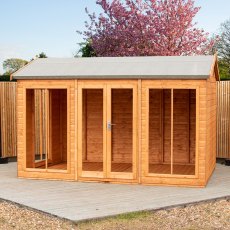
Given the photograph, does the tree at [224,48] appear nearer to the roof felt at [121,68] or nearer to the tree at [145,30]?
the tree at [145,30]

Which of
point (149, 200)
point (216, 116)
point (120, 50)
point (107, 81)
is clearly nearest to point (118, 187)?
point (149, 200)

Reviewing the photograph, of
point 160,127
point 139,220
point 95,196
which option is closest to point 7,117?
point 160,127

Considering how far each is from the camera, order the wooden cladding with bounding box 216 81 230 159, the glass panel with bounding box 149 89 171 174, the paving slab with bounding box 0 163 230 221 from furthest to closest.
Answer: the wooden cladding with bounding box 216 81 230 159 → the glass panel with bounding box 149 89 171 174 → the paving slab with bounding box 0 163 230 221

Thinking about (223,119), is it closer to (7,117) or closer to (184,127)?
(184,127)

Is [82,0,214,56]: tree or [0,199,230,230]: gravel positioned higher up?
[82,0,214,56]: tree

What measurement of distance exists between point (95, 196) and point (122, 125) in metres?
3.98

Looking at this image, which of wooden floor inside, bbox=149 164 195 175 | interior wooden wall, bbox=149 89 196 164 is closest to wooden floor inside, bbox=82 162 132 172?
wooden floor inside, bbox=149 164 195 175

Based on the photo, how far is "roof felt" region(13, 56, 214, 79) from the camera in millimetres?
10488

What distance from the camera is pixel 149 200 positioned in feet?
30.5

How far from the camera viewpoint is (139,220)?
8.17m

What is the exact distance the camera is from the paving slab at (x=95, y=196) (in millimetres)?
8602

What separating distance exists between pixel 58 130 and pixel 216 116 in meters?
3.99

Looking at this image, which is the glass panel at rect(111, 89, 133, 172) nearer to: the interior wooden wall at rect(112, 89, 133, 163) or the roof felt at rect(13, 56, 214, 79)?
the interior wooden wall at rect(112, 89, 133, 163)

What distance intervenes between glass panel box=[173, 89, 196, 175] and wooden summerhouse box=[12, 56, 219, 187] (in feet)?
0.08
